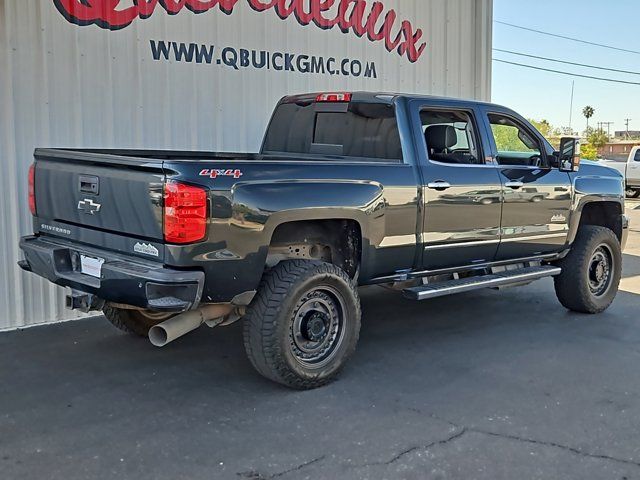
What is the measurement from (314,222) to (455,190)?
4.28 feet

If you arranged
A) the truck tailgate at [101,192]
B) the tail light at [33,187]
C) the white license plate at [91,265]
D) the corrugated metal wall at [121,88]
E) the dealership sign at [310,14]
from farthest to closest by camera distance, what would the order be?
1. the dealership sign at [310,14]
2. the corrugated metal wall at [121,88]
3. the tail light at [33,187]
4. the white license plate at [91,265]
5. the truck tailgate at [101,192]

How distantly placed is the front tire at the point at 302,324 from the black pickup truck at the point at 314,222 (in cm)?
1

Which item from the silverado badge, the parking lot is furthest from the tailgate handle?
the parking lot

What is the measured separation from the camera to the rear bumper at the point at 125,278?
4.18m

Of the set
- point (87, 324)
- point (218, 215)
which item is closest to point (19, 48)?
point (87, 324)

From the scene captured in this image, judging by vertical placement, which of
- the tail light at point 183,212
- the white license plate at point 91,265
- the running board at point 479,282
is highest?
the tail light at point 183,212

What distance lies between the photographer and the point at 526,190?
636 centimetres

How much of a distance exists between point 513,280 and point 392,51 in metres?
4.22

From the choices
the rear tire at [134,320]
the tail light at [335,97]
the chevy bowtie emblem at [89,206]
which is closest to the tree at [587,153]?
the tail light at [335,97]

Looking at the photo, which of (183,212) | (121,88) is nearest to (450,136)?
(183,212)

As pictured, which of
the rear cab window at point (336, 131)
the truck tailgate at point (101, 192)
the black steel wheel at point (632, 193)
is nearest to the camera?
the truck tailgate at point (101, 192)

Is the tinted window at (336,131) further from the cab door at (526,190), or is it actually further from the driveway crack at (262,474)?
the driveway crack at (262,474)

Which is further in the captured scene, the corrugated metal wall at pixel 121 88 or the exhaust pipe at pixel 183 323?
the corrugated metal wall at pixel 121 88

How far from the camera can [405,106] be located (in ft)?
18.4
